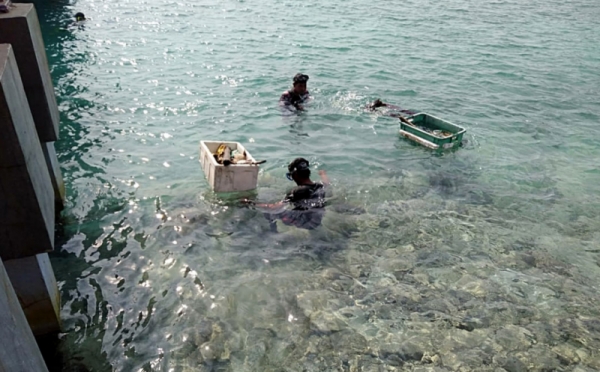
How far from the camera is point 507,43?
23.2 m

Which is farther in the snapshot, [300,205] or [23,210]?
[300,205]

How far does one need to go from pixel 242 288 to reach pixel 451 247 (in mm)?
3734

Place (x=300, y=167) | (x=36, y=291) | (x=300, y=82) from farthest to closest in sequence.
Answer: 1. (x=300, y=82)
2. (x=300, y=167)
3. (x=36, y=291)

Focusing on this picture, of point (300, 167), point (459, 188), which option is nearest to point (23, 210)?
point (300, 167)

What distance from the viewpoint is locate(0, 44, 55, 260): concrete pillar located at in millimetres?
4676

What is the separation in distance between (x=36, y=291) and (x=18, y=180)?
5.49ft

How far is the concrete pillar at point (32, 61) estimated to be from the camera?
654 centimetres

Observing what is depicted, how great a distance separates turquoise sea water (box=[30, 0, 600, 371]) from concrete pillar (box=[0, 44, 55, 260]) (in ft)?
5.23

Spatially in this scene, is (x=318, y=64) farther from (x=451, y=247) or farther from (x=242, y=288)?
(x=242, y=288)

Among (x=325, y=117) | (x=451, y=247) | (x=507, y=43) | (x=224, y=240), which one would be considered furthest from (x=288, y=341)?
(x=507, y=43)

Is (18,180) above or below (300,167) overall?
above

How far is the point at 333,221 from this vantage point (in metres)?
8.98

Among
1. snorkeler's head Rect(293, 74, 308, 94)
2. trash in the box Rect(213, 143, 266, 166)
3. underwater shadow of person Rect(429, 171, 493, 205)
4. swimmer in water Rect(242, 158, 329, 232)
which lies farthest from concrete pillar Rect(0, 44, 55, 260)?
snorkeler's head Rect(293, 74, 308, 94)

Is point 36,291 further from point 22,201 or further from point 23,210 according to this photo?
point 22,201
